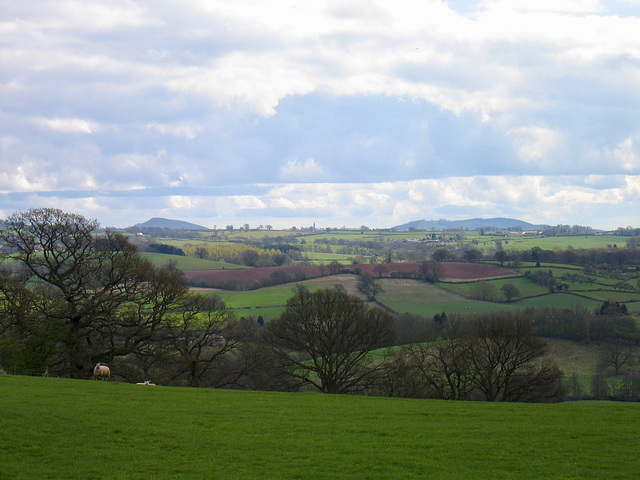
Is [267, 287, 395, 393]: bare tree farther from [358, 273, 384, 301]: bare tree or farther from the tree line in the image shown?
[358, 273, 384, 301]: bare tree

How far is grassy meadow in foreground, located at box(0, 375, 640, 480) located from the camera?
13242 millimetres

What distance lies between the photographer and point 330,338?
44250 millimetres

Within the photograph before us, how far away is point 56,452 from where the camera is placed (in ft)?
45.3

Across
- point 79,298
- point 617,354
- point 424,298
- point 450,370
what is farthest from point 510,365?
point 424,298

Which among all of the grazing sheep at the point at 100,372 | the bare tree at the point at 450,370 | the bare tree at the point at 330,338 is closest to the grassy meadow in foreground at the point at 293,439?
the grazing sheep at the point at 100,372

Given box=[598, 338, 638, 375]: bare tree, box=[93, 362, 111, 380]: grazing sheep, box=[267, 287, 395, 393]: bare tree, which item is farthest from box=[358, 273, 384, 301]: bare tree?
box=[93, 362, 111, 380]: grazing sheep

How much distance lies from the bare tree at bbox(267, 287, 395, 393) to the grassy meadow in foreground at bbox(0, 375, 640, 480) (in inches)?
804

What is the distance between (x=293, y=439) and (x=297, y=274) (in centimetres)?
10443

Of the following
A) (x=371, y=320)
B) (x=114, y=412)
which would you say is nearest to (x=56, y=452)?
(x=114, y=412)

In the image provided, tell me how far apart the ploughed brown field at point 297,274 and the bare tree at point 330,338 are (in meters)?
66.5

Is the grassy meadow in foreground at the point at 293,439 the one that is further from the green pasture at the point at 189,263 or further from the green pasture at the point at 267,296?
the green pasture at the point at 189,263

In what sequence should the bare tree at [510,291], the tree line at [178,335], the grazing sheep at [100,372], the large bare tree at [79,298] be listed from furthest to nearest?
the bare tree at [510,291]
the tree line at [178,335]
the large bare tree at [79,298]
the grazing sheep at [100,372]

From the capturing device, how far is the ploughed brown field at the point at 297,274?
4405 inches

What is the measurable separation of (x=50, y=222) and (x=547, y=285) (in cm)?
9528
